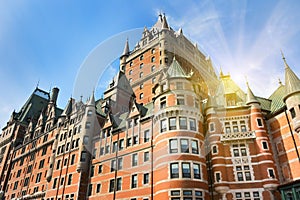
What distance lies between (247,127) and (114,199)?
23973mm

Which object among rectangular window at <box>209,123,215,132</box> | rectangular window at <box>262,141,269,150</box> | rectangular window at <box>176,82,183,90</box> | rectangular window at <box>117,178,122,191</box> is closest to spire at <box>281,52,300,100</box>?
rectangular window at <box>262,141,269,150</box>

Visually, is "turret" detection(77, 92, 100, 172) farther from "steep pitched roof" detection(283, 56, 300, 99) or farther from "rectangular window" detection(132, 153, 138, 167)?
"steep pitched roof" detection(283, 56, 300, 99)

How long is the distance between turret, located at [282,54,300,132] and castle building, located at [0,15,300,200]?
124mm

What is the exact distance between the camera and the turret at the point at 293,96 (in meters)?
34.3

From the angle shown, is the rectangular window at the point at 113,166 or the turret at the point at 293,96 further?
the rectangular window at the point at 113,166

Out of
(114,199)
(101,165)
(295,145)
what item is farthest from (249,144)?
(101,165)

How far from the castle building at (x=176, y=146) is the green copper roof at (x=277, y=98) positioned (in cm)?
23

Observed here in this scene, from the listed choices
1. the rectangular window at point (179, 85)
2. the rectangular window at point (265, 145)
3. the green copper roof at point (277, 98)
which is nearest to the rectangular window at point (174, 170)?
the rectangular window at point (179, 85)

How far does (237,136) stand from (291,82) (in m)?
11.2

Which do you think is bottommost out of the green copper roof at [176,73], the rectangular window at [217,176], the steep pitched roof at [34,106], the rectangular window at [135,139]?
the rectangular window at [217,176]

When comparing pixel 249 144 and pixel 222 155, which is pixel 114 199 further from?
pixel 249 144

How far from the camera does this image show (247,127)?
38.4 metres

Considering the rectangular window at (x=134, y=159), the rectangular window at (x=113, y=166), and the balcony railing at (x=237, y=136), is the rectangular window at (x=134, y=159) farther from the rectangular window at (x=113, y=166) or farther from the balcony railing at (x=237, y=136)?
the balcony railing at (x=237, y=136)

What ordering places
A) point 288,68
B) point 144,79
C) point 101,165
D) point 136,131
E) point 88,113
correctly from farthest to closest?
point 144,79
point 88,113
point 101,165
point 136,131
point 288,68
